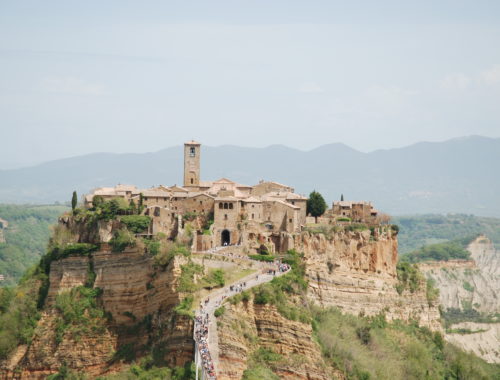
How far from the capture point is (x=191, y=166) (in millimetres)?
78438

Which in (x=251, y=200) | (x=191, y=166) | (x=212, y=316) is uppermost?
(x=191, y=166)

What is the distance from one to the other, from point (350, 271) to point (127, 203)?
17311 millimetres

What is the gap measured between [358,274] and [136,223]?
1725 centimetres

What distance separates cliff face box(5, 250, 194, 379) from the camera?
63969 mm

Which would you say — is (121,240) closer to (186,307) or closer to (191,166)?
(186,307)

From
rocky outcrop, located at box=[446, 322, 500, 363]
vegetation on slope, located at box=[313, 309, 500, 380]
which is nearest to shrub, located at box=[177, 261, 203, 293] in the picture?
vegetation on slope, located at box=[313, 309, 500, 380]

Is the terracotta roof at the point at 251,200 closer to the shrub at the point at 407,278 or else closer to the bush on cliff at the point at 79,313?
the bush on cliff at the point at 79,313

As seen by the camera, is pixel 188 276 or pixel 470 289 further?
pixel 470 289

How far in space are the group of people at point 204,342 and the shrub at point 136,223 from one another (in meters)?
12.7

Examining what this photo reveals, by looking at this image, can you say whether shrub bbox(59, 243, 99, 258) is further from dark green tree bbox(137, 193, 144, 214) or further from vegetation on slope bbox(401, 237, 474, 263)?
vegetation on slope bbox(401, 237, 474, 263)

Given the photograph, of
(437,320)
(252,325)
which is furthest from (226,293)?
(437,320)

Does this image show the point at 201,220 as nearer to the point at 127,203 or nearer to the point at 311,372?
the point at 127,203

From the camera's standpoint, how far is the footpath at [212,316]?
52.2 meters

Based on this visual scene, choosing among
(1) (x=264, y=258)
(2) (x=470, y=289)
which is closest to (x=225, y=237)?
(1) (x=264, y=258)
